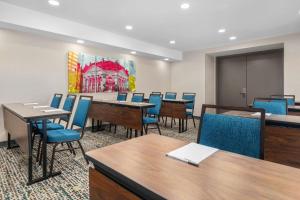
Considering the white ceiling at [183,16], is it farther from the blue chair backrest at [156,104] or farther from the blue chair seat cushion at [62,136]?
the blue chair seat cushion at [62,136]

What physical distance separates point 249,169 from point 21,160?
10.4 feet

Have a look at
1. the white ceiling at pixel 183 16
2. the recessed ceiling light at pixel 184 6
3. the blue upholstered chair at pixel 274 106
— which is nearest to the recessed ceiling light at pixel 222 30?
the white ceiling at pixel 183 16

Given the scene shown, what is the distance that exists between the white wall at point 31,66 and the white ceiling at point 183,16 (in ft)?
2.63

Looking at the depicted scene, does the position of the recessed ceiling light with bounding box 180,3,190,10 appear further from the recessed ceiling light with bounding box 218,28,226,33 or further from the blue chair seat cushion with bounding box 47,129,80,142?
the blue chair seat cushion with bounding box 47,129,80,142

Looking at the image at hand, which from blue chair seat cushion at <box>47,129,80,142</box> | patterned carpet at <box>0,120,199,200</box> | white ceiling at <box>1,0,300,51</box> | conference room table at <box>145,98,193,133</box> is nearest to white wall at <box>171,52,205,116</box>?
white ceiling at <box>1,0,300,51</box>

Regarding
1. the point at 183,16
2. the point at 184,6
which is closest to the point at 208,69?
the point at 183,16

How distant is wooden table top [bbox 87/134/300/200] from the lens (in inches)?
27.1

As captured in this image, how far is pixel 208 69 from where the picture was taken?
6.66 metres

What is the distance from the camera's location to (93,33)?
4383 mm

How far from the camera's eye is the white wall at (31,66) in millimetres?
3660

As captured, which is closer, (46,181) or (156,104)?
(46,181)

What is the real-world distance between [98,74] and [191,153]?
14.7 feet

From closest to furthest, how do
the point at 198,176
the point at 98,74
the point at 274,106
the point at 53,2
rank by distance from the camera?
the point at 198,176 < the point at 274,106 < the point at 53,2 < the point at 98,74

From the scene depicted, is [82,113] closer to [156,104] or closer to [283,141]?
[156,104]
